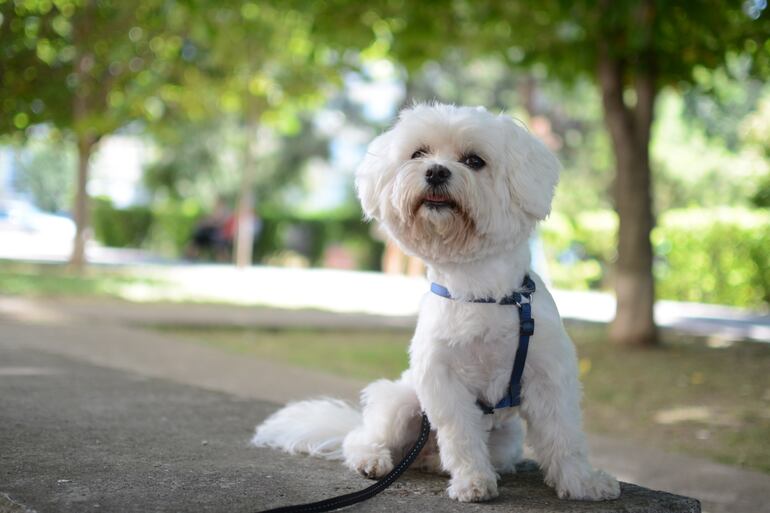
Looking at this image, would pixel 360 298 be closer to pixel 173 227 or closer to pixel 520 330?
pixel 520 330

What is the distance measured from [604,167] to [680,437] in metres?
29.3

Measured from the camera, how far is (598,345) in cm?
1009

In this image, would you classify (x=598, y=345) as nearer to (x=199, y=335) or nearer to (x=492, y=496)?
(x=199, y=335)

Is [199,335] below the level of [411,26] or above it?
below

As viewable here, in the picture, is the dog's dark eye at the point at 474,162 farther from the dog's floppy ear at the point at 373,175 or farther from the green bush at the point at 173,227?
the green bush at the point at 173,227

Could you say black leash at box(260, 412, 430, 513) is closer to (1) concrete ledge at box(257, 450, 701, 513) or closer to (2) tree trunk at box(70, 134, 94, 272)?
(1) concrete ledge at box(257, 450, 701, 513)

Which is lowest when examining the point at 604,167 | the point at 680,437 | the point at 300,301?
the point at 680,437

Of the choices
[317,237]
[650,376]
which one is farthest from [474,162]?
[317,237]

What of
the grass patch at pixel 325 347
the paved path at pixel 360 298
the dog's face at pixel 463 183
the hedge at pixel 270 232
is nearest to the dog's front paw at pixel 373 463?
the dog's face at pixel 463 183

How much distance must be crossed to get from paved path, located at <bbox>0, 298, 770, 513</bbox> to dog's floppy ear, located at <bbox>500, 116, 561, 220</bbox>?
4.22 ft

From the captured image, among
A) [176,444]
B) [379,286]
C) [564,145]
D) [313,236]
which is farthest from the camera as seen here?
[564,145]

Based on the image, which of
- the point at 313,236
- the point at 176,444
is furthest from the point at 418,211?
the point at 313,236

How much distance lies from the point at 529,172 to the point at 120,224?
1266 inches

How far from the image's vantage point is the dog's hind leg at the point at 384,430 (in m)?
3.40
